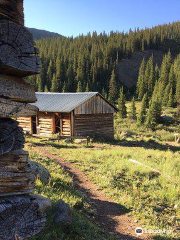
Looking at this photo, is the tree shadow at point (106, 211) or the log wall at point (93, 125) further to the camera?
the log wall at point (93, 125)

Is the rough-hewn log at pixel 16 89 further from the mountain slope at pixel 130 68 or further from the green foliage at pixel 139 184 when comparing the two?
the mountain slope at pixel 130 68

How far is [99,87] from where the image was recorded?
83.8 meters

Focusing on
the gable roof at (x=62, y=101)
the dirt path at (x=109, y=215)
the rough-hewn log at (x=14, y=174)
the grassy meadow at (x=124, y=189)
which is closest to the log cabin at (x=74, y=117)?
the gable roof at (x=62, y=101)

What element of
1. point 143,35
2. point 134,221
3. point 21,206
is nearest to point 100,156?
point 134,221

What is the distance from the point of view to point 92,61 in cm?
9169

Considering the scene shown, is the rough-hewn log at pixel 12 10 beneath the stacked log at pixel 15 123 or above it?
above

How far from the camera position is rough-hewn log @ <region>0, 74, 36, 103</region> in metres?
2.44

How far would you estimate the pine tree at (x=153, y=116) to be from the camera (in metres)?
38.5

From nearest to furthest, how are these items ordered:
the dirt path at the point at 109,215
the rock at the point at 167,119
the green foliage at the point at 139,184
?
the dirt path at the point at 109,215
the green foliage at the point at 139,184
the rock at the point at 167,119

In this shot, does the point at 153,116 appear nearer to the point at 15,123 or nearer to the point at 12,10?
the point at 15,123

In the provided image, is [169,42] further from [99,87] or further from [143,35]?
[99,87]

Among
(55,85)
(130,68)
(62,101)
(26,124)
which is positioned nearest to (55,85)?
(55,85)

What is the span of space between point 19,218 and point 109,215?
5.21m

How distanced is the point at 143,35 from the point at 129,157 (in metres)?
129
